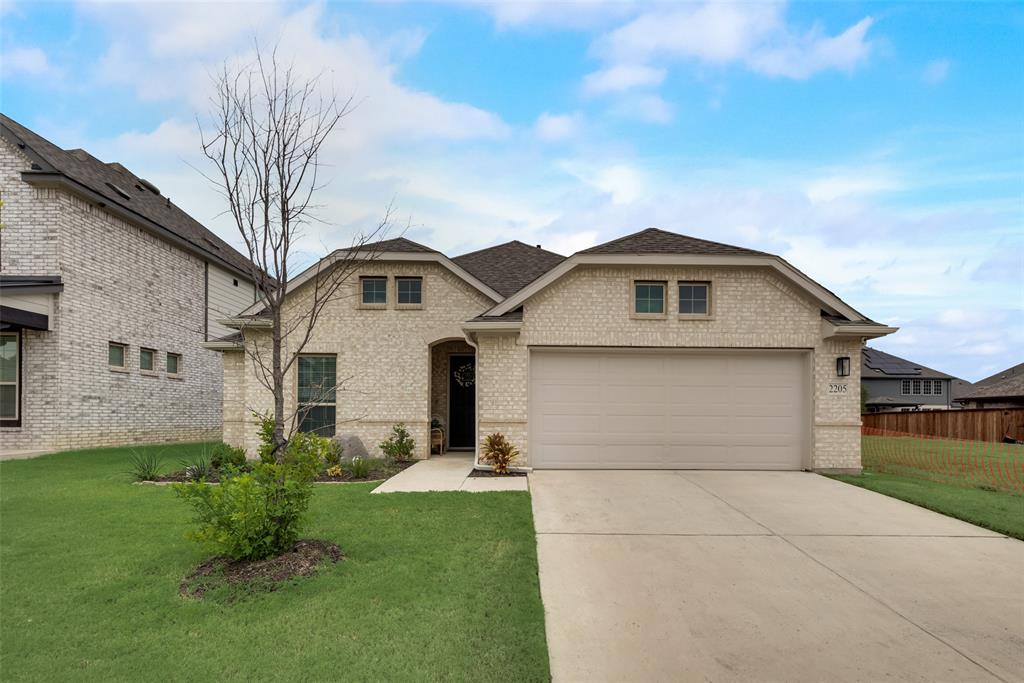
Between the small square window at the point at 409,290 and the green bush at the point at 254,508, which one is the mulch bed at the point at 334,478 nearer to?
the small square window at the point at 409,290

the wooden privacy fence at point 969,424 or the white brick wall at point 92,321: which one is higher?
the white brick wall at point 92,321

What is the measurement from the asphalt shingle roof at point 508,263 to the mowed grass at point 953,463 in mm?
9669

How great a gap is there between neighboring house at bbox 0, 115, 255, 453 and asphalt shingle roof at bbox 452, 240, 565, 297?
21.7 ft

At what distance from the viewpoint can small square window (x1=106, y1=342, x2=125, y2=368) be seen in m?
14.4

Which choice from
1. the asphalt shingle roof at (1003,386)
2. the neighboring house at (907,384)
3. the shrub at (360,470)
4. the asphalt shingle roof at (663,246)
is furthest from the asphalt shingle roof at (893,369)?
the shrub at (360,470)

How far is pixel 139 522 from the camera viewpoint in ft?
21.3

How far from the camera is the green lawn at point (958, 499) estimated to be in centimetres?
696

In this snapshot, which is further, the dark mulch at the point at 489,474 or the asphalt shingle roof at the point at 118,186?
the asphalt shingle roof at the point at 118,186

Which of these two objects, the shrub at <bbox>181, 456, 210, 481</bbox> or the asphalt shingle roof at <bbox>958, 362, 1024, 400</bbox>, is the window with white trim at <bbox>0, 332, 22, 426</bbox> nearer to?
the shrub at <bbox>181, 456, 210, 481</bbox>

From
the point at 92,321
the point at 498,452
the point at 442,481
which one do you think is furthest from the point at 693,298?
the point at 92,321

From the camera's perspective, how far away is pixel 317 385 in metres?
12.2

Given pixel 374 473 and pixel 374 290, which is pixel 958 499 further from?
pixel 374 290

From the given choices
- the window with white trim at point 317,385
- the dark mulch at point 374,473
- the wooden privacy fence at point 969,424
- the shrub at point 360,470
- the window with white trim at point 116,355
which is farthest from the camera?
the wooden privacy fence at point 969,424

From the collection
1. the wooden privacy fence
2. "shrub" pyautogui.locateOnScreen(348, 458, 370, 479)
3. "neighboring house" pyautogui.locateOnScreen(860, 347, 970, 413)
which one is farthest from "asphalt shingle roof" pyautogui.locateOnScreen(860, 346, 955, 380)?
"shrub" pyautogui.locateOnScreen(348, 458, 370, 479)
